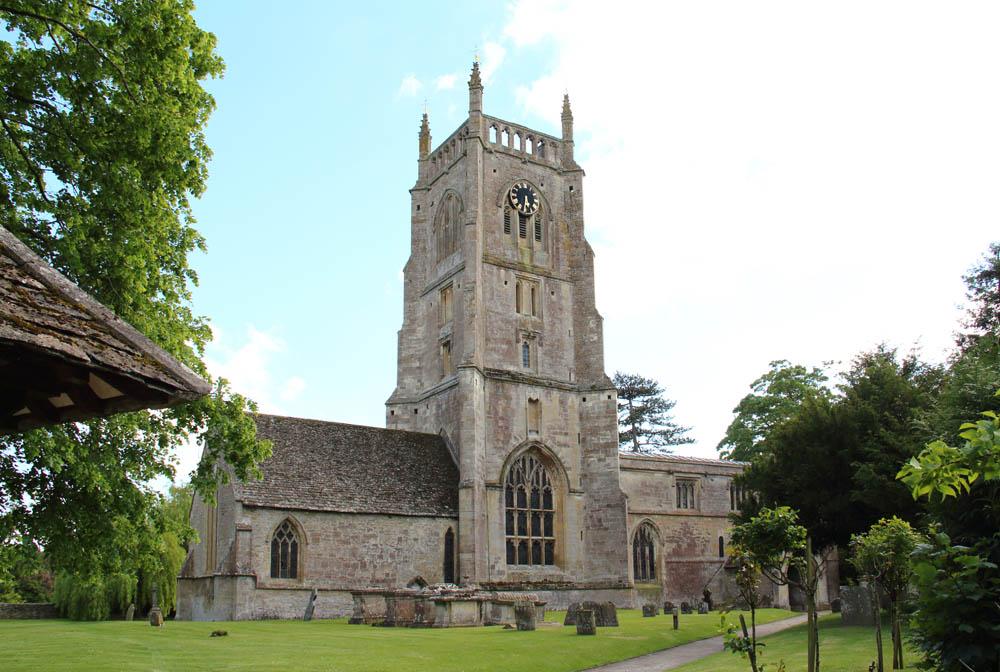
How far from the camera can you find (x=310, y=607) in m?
32.8

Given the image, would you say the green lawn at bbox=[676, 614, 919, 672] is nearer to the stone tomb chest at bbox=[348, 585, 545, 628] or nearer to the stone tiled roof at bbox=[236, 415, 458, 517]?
the stone tomb chest at bbox=[348, 585, 545, 628]

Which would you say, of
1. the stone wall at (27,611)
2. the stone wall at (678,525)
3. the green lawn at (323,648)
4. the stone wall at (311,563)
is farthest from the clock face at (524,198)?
the stone wall at (27,611)

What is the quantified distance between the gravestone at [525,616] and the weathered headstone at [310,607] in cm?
958

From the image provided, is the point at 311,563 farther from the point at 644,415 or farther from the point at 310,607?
the point at 644,415

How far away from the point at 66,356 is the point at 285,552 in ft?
102

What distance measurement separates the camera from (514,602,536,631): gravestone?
85.6ft

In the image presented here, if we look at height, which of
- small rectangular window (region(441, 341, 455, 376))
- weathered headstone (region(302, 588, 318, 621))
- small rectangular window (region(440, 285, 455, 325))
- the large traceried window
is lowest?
weathered headstone (region(302, 588, 318, 621))

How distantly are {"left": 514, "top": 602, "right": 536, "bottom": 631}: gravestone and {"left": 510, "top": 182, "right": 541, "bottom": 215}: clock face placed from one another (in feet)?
78.7

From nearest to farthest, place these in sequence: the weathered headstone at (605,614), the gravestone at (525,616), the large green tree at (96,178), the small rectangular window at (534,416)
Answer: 1. the large green tree at (96,178)
2. the gravestone at (525,616)
3. the weathered headstone at (605,614)
4. the small rectangular window at (534,416)

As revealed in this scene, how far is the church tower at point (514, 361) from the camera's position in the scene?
133 ft

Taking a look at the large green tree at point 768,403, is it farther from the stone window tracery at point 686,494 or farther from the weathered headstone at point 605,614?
the weathered headstone at point 605,614

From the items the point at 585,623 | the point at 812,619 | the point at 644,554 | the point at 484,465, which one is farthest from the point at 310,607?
the point at 812,619

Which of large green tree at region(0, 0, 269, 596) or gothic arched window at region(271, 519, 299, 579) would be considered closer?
large green tree at region(0, 0, 269, 596)

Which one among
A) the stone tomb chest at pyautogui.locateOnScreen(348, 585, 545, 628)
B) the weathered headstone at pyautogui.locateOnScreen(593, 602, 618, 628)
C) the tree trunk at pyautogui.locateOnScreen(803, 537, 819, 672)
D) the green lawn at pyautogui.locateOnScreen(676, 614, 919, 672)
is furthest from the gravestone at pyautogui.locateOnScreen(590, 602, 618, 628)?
the tree trunk at pyautogui.locateOnScreen(803, 537, 819, 672)
